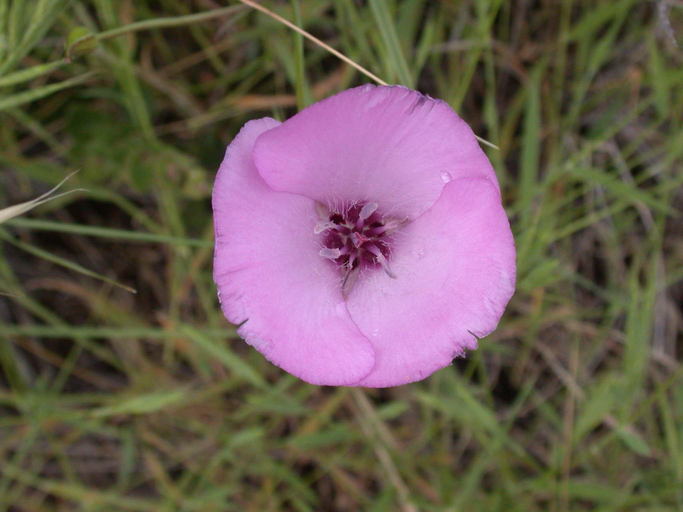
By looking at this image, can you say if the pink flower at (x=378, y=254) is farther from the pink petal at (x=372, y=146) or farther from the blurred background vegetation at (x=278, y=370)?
the blurred background vegetation at (x=278, y=370)

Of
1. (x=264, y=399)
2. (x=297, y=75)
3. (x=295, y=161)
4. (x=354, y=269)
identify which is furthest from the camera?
(x=264, y=399)

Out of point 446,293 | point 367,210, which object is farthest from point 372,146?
point 446,293

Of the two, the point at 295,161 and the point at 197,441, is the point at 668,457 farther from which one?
the point at 295,161

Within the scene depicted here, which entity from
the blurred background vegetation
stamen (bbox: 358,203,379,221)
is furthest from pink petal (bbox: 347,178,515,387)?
the blurred background vegetation

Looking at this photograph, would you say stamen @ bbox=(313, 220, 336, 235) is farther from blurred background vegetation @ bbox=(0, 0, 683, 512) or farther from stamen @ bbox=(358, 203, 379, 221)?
blurred background vegetation @ bbox=(0, 0, 683, 512)

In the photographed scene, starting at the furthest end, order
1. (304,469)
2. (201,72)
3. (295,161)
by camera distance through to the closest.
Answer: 1. (304,469)
2. (201,72)
3. (295,161)

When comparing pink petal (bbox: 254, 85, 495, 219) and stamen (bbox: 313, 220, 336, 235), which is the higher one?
pink petal (bbox: 254, 85, 495, 219)

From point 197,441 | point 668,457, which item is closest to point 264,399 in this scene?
point 197,441
